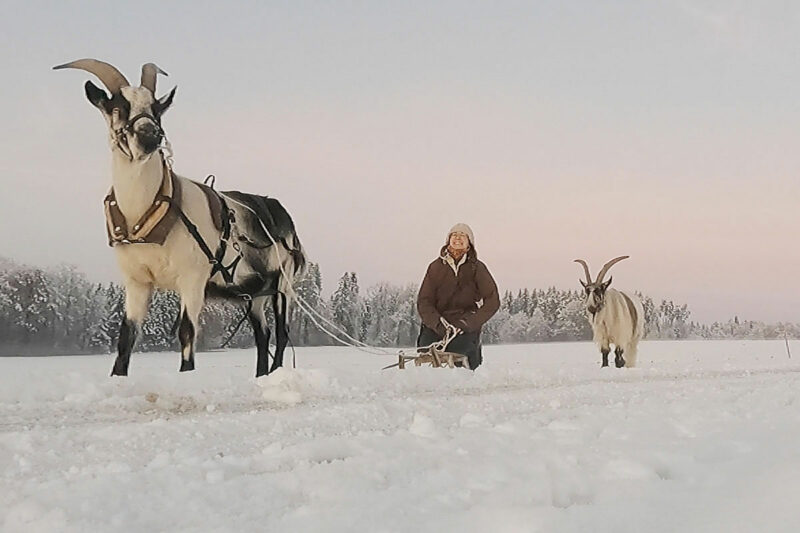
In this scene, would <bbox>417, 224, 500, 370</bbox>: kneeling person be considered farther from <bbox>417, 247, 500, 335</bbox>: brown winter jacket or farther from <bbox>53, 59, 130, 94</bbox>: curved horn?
<bbox>53, 59, 130, 94</bbox>: curved horn

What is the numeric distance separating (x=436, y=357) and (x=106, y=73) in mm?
4334

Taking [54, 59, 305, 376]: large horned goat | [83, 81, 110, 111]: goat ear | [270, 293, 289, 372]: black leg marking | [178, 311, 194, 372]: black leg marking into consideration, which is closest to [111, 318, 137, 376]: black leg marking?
[54, 59, 305, 376]: large horned goat

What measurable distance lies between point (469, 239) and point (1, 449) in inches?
247

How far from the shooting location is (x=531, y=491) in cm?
237

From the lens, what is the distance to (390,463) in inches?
109

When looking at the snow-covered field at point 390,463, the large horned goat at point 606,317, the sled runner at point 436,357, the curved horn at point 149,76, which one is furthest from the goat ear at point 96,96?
the large horned goat at point 606,317

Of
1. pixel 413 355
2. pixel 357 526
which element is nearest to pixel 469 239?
pixel 413 355

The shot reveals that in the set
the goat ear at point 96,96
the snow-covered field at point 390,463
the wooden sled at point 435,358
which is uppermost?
the goat ear at point 96,96

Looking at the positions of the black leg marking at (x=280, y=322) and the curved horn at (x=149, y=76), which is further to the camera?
the black leg marking at (x=280, y=322)

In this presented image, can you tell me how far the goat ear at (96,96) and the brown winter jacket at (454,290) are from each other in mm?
4016

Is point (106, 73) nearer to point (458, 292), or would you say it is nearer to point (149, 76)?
point (149, 76)

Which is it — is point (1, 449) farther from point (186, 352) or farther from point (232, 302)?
point (232, 302)

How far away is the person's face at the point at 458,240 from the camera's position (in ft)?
28.2

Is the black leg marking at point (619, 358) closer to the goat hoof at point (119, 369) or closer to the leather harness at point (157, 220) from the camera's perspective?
the leather harness at point (157, 220)
